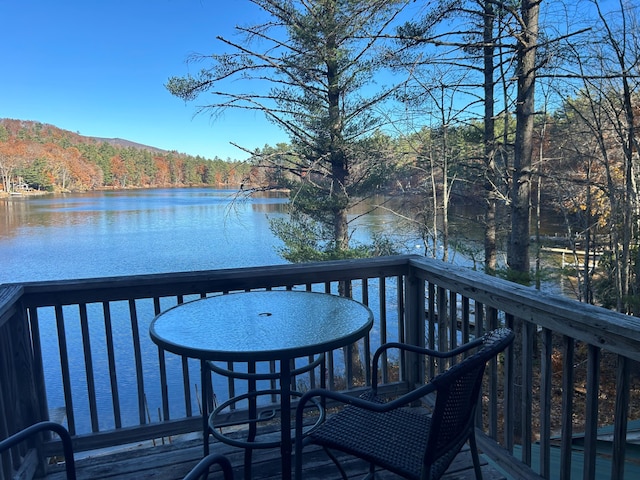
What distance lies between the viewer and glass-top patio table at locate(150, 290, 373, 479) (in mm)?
1362

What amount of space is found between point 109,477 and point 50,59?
155 ft

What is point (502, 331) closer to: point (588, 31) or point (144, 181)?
point (588, 31)

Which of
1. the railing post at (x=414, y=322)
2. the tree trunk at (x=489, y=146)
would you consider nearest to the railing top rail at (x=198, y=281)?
the railing post at (x=414, y=322)

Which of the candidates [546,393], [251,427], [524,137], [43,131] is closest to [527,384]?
[546,393]

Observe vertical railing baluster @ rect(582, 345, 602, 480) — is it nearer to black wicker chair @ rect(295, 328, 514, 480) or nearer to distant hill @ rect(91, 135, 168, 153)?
black wicker chair @ rect(295, 328, 514, 480)

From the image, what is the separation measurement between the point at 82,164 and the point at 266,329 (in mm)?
43473

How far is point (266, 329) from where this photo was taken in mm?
1565

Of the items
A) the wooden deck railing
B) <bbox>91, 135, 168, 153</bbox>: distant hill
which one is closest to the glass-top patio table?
the wooden deck railing

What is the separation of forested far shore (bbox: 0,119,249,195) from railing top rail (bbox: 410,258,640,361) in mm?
26907

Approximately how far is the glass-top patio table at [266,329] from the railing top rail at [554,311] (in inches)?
20.7

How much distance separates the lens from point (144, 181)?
4438 cm

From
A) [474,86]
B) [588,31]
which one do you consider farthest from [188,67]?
[588,31]

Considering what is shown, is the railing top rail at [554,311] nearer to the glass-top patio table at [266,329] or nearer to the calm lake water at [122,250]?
the glass-top patio table at [266,329]

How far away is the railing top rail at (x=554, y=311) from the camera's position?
120 centimetres
